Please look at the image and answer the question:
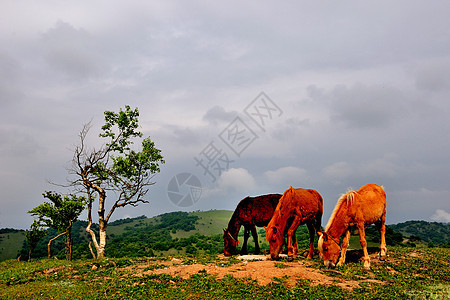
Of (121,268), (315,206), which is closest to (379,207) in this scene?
(315,206)

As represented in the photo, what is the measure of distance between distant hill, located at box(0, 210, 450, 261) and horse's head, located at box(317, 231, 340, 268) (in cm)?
1142

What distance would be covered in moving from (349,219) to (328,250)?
2.36 m

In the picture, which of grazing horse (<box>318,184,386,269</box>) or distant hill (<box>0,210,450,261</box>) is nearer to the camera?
grazing horse (<box>318,184,386,269</box>)

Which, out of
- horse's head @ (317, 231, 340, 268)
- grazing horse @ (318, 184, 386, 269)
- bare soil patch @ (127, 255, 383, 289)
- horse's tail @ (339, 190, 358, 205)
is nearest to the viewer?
bare soil patch @ (127, 255, 383, 289)

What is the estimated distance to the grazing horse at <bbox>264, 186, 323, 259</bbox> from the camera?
16438 millimetres

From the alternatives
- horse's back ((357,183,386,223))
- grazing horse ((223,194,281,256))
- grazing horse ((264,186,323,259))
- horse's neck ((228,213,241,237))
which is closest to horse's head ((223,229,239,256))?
grazing horse ((223,194,281,256))

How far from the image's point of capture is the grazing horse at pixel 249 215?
2064 centimetres

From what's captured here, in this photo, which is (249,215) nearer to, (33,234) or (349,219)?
(349,219)

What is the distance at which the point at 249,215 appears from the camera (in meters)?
20.9

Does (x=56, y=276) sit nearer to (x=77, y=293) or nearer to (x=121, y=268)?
(x=121, y=268)

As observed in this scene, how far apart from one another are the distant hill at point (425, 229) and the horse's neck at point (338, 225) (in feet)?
182

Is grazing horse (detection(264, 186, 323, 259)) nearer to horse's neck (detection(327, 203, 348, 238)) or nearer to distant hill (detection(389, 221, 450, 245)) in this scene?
horse's neck (detection(327, 203, 348, 238))

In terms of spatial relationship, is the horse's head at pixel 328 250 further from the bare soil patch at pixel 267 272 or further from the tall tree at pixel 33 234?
the tall tree at pixel 33 234

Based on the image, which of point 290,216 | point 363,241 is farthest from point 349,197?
point 290,216
